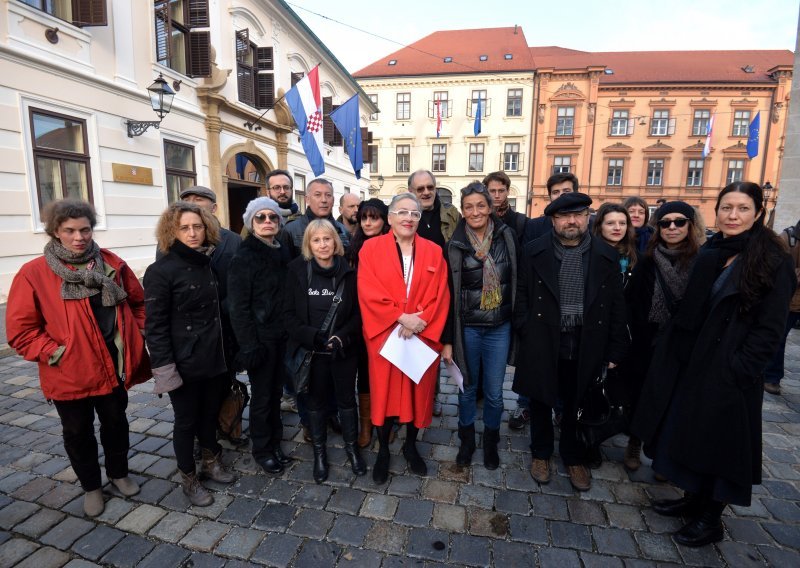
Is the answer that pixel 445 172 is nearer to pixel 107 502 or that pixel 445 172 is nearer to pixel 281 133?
pixel 281 133

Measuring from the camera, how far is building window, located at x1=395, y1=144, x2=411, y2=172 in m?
33.4

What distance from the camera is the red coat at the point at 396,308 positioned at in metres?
2.90

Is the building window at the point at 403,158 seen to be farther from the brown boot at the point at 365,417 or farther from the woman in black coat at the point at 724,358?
the woman in black coat at the point at 724,358

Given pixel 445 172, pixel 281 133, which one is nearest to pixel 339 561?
pixel 281 133

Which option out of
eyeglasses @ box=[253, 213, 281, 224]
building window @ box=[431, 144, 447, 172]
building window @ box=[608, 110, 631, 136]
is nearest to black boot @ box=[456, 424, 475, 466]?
eyeglasses @ box=[253, 213, 281, 224]

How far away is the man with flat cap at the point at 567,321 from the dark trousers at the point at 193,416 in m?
2.19

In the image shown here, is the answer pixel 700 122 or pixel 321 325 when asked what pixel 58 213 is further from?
pixel 700 122

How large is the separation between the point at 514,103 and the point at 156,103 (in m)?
29.0

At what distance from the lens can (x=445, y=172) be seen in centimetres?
3316

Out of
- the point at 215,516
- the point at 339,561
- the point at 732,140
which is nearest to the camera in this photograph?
the point at 339,561

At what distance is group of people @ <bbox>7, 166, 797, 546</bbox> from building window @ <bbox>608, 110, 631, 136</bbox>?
3350 centimetres

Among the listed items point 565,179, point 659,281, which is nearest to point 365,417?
point 659,281

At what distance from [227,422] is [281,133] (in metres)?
12.7

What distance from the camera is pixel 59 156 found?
700 cm
